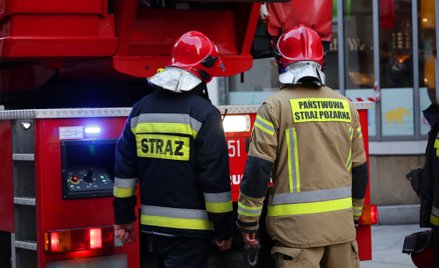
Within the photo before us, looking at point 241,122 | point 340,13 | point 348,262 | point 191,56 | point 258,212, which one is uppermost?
point 340,13

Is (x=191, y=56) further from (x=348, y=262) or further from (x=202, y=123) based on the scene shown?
(x=348, y=262)

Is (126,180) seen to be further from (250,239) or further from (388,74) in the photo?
(388,74)

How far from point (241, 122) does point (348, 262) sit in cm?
112

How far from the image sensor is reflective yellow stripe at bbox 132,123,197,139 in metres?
4.51

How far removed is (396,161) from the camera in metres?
11.2

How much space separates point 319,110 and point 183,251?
0.99 meters

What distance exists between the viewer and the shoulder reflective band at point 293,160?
4.49 m

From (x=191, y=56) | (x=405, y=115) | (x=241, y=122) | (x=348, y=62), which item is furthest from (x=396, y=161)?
(x=191, y=56)

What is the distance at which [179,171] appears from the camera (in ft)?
14.8

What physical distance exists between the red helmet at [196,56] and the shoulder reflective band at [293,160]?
0.55 meters

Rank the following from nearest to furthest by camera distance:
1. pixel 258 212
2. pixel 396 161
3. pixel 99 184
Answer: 1. pixel 258 212
2. pixel 99 184
3. pixel 396 161

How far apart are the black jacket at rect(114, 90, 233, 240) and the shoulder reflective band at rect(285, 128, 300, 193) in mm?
316

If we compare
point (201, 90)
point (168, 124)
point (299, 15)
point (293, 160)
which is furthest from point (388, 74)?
point (168, 124)

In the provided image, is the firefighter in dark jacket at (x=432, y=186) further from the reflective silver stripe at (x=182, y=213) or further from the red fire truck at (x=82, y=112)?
the reflective silver stripe at (x=182, y=213)
